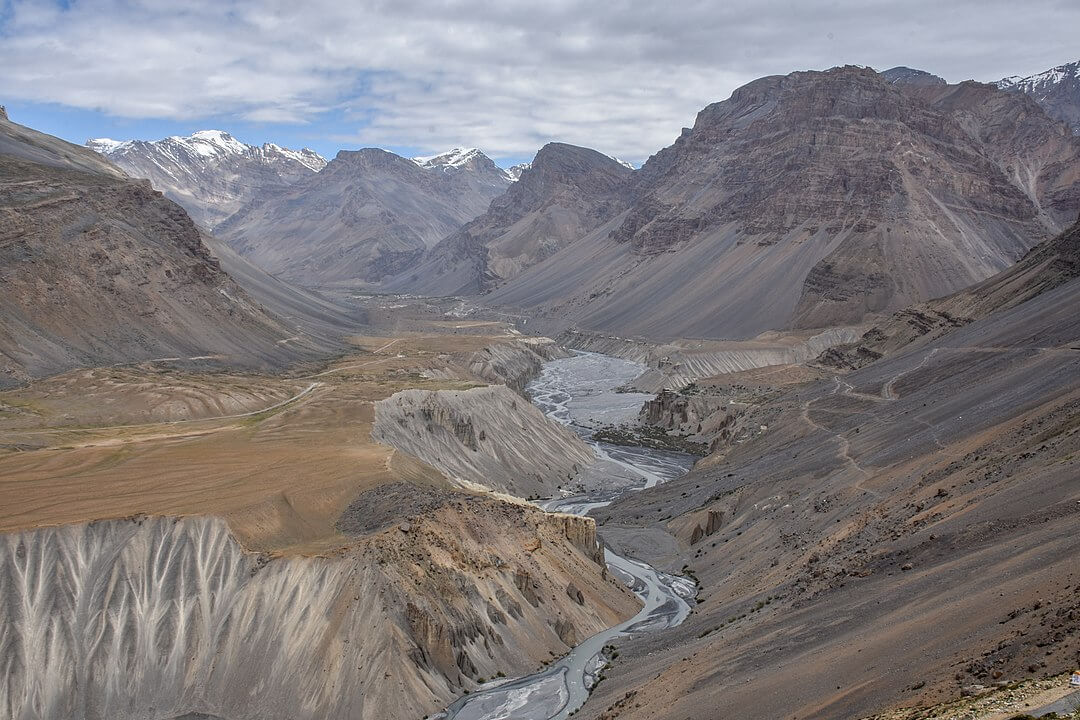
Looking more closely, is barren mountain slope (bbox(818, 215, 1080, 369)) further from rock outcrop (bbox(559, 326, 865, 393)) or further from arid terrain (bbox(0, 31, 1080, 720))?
rock outcrop (bbox(559, 326, 865, 393))

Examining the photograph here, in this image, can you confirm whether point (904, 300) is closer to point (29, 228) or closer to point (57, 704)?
point (29, 228)

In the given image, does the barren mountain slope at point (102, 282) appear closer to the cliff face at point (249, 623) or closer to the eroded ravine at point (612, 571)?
the eroded ravine at point (612, 571)

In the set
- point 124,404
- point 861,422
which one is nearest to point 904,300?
point 861,422

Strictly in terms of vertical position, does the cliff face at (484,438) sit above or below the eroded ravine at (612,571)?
above

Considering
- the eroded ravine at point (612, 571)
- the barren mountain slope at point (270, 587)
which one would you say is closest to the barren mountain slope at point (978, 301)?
the eroded ravine at point (612, 571)

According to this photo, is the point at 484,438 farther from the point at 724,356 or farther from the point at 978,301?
the point at 724,356

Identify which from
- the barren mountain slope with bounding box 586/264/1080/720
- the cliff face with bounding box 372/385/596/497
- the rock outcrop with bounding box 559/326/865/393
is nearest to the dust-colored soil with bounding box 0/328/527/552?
the cliff face with bounding box 372/385/596/497
